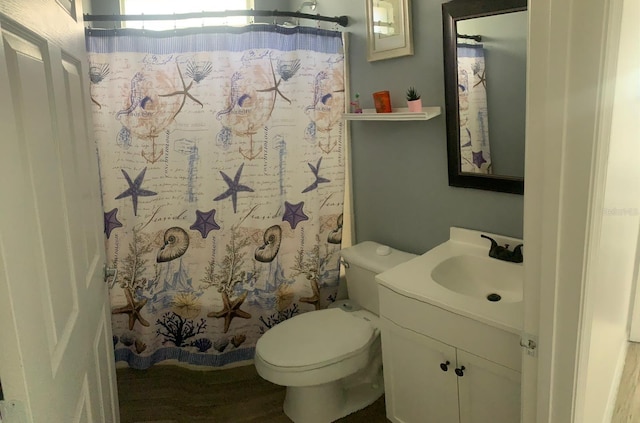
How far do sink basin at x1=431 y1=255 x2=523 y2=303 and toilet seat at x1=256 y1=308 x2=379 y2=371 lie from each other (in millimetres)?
423

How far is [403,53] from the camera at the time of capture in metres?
2.16

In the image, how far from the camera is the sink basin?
1.87 meters

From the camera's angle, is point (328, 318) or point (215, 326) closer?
point (328, 318)

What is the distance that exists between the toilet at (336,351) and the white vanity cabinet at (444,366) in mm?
195

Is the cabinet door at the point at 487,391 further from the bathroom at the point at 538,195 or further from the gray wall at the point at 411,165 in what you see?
the gray wall at the point at 411,165

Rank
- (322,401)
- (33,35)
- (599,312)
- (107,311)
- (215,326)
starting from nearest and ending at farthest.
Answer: (33,35)
(599,312)
(107,311)
(322,401)
(215,326)

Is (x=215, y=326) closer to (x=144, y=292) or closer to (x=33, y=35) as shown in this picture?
(x=144, y=292)

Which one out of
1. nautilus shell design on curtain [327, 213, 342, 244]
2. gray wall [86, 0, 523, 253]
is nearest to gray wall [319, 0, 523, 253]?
gray wall [86, 0, 523, 253]

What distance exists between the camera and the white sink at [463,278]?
1.64 metres

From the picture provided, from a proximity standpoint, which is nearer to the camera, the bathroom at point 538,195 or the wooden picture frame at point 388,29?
the bathroom at point 538,195

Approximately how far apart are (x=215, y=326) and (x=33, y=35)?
1837 millimetres

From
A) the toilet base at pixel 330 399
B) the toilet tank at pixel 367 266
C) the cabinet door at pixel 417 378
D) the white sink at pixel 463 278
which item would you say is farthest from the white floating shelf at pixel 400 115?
the toilet base at pixel 330 399

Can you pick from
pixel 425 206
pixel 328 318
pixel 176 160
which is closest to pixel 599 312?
pixel 425 206

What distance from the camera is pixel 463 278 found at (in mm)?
2000
